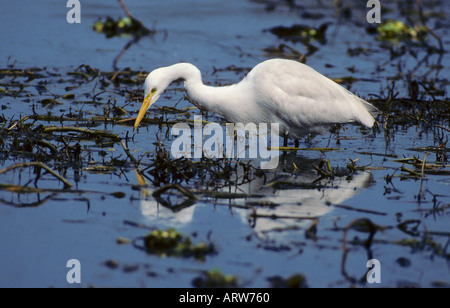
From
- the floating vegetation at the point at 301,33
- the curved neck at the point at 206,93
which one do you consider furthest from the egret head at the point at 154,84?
the floating vegetation at the point at 301,33

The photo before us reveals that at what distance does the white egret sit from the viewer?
6.83m

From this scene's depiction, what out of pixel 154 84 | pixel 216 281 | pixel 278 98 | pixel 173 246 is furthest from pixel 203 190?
pixel 278 98

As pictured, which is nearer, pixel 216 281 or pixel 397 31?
pixel 216 281

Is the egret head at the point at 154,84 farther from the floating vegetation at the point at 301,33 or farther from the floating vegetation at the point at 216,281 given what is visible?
the floating vegetation at the point at 301,33

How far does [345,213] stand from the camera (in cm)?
529

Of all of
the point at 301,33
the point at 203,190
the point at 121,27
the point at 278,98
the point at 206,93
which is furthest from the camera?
the point at 301,33

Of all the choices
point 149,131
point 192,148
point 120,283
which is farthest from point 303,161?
point 120,283

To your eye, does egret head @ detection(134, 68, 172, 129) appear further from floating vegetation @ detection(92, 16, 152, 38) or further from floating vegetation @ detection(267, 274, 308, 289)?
floating vegetation @ detection(92, 16, 152, 38)

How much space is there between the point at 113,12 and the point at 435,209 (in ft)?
36.7

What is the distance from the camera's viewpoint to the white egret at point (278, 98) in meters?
6.83

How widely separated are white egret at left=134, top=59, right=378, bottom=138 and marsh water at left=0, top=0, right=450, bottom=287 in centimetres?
36

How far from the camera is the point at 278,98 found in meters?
6.99

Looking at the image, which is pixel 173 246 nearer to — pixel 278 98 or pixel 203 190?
pixel 203 190

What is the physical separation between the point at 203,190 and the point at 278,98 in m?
1.86
